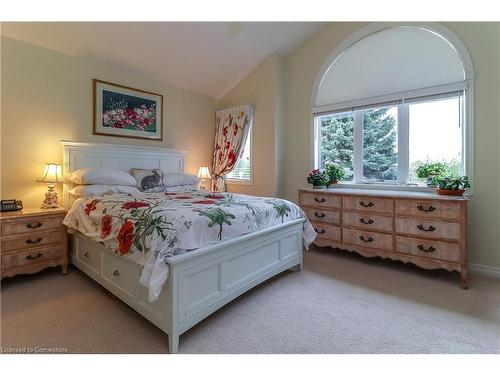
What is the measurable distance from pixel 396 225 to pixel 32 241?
11.9ft

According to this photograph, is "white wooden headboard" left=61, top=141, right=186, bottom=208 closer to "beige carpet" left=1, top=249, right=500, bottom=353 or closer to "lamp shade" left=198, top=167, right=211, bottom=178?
"lamp shade" left=198, top=167, right=211, bottom=178

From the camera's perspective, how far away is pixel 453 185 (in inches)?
101

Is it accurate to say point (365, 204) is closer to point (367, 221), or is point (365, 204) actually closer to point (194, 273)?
point (367, 221)

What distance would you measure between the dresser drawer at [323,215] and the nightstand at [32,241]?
2.79m

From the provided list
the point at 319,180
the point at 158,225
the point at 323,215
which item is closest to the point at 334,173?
the point at 319,180

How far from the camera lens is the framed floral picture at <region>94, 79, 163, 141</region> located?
3.40 meters

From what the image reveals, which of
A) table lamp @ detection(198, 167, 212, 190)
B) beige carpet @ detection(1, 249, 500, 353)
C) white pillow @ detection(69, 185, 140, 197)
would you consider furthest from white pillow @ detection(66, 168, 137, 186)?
table lamp @ detection(198, 167, 212, 190)

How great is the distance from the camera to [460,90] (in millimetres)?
2793

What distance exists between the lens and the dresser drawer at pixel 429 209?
244cm

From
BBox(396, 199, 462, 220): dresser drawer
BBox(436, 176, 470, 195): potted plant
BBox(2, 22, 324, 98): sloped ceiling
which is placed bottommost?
BBox(396, 199, 462, 220): dresser drawer

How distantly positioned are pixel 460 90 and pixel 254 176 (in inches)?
112

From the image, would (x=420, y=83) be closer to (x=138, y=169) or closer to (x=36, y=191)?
(x=138, y=169)

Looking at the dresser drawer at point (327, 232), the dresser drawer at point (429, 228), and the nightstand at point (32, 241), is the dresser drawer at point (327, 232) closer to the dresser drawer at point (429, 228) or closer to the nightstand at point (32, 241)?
the dresser drawer at point (429, 228)
